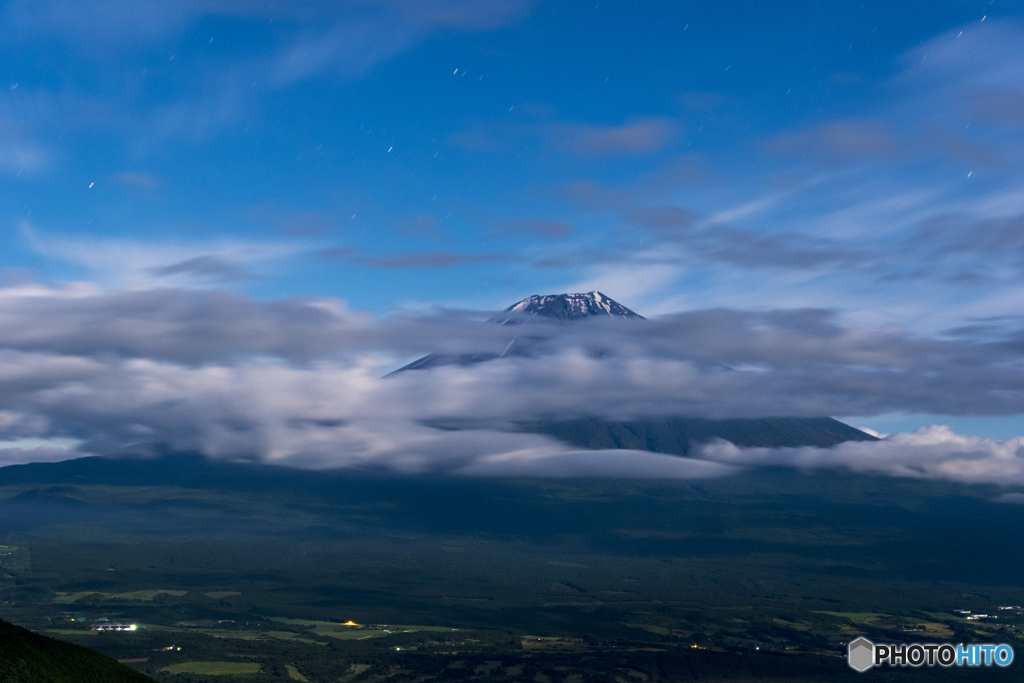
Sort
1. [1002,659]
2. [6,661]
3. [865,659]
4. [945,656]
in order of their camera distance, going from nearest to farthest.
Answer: [6,661], [945,656], [1002,659], [865,659]

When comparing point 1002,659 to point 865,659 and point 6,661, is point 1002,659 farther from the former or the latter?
point 6,661

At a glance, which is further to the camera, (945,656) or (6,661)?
(945,656)

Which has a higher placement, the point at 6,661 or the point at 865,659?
the point at 6,661

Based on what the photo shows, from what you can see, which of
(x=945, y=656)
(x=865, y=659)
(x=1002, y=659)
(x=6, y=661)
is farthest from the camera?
(x=865, y=659)

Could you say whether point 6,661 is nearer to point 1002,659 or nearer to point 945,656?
point 945,656

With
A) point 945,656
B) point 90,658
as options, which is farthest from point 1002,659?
point 90,658

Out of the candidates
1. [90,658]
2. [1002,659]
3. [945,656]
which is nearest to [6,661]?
[90,658]
